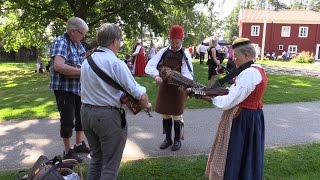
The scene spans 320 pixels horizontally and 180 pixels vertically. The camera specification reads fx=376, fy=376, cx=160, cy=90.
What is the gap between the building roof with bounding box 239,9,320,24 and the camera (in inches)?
2168

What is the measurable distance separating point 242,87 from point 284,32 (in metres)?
55.3

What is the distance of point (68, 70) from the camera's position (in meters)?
4.64

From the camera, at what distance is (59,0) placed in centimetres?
1942

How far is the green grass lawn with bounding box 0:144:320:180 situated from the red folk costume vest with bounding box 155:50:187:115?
76cm

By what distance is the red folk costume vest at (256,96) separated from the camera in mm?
3711

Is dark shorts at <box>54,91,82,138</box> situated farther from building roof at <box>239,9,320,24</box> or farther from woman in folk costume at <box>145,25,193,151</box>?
building roof at <box>239,9,320,24</box>

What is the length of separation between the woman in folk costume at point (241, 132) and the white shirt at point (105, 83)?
0.87 metres

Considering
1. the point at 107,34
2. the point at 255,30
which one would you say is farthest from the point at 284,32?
the point at 107,34

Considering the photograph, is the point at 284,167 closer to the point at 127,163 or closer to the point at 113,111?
the point at 127,163

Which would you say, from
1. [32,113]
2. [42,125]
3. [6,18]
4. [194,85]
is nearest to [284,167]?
[194,85]

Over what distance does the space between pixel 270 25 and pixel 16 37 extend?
129ft

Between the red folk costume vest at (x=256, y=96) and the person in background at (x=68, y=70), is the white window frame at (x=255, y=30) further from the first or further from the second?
the red folk costume vest at (x=256, y=96)

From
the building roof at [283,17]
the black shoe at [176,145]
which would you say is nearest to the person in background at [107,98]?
the black shoe at [176,145]

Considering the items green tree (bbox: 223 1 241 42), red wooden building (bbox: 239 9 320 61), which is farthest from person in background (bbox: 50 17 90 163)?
green tree (bbox: 223 1 241 42)
